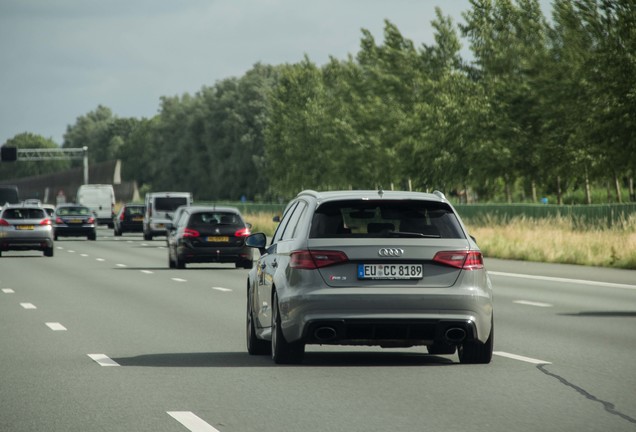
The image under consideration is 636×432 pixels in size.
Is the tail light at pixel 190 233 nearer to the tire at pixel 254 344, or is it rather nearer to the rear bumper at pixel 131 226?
the tire at pixel 254 344

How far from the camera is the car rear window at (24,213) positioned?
39.9m

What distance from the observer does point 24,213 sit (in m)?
40.2

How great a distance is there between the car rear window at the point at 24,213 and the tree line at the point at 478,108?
55.2ft

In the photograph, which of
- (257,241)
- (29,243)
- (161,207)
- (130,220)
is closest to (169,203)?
(161,207)

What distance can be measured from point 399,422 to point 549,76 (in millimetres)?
47292

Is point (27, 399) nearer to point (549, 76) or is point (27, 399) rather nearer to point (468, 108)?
point (549, 76)

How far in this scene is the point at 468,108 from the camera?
5925 centimetres

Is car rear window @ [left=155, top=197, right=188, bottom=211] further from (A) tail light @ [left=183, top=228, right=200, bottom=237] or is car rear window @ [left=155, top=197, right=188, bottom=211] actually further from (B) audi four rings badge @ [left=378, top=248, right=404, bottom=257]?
(B) audi four rings badge @ [left=378, top=248, right=404, bottom=257]

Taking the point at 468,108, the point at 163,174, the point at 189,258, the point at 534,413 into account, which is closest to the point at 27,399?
the point at 534,413

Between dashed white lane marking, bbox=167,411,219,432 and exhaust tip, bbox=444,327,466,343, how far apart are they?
285 centimetres

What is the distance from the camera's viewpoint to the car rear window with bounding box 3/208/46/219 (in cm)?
3991

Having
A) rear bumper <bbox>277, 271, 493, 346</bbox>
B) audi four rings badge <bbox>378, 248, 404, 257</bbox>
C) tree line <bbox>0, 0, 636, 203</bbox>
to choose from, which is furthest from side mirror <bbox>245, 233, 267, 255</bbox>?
tree line <bbox>0, 0, 636, 203</bbox>

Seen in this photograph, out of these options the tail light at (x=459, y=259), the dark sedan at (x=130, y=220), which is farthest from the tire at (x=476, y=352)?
the dark sedan at (x=130, y=220)

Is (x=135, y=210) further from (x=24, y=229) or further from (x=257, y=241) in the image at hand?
(x=257, y=241)
